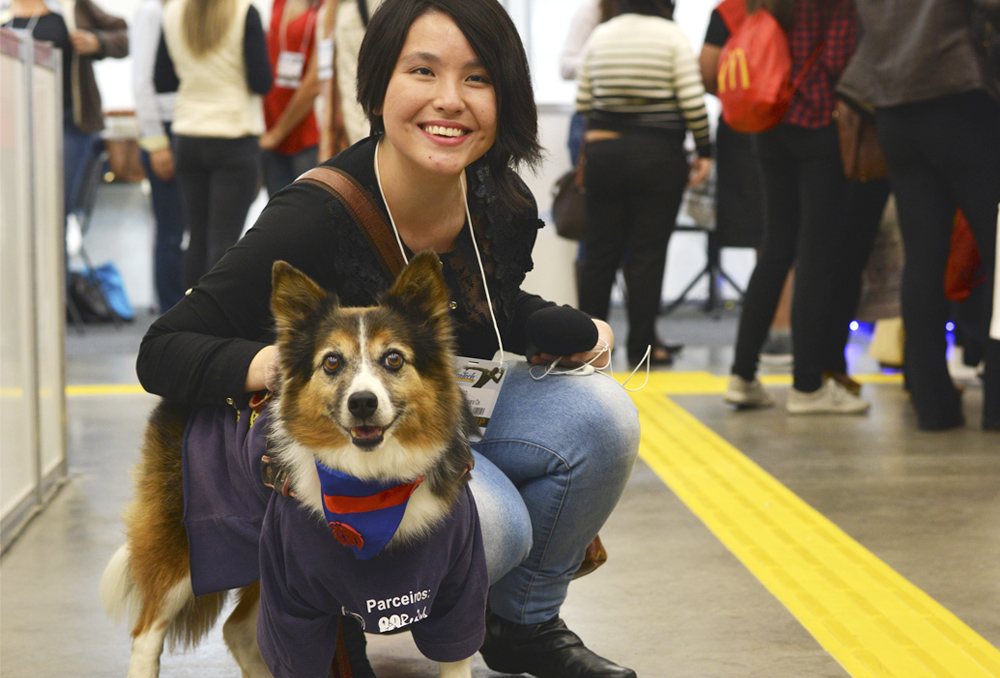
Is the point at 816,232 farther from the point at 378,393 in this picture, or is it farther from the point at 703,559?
the point at 378,393

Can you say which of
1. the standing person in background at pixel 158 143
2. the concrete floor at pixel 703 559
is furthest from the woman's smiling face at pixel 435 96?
the standing person in background at pixel 158 143

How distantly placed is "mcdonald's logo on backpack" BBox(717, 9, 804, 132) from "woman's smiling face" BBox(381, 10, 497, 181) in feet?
8.22

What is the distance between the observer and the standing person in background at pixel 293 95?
18.9 ft

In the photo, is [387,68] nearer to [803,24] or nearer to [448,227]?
[448,227]

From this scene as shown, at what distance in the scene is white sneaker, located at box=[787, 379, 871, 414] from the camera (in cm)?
468

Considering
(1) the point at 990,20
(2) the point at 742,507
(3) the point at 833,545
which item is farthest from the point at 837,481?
(1) the point at 990,20

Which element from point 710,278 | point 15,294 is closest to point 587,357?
point 15,294

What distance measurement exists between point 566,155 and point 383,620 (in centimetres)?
684

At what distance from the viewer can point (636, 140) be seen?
5.08 meters

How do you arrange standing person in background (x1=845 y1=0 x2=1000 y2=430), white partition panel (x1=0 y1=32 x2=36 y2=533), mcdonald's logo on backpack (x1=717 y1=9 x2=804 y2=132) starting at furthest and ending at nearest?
mcdonald's logo on backpack (x1=717 y1=9 x2=804 y2=132)
standing person in background (x1=845 y1=0 x2=1000 y2=430)
white partition panel (x1=0 y1=32 x2=36 y2=533)

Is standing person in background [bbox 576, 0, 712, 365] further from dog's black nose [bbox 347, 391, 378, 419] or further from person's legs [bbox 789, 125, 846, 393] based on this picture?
dog's black nose [bbox 347, 391, 378, 419]

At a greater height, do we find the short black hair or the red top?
the short black hair

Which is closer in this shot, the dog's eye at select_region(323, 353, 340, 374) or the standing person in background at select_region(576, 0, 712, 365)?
the dog's eye at select_region(323, 353, 340, 374)

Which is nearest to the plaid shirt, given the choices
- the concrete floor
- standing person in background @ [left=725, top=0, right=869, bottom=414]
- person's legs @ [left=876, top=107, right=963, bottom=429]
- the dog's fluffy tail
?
standing person in background @ [left=725, top=0, right=869, bottom=414]
